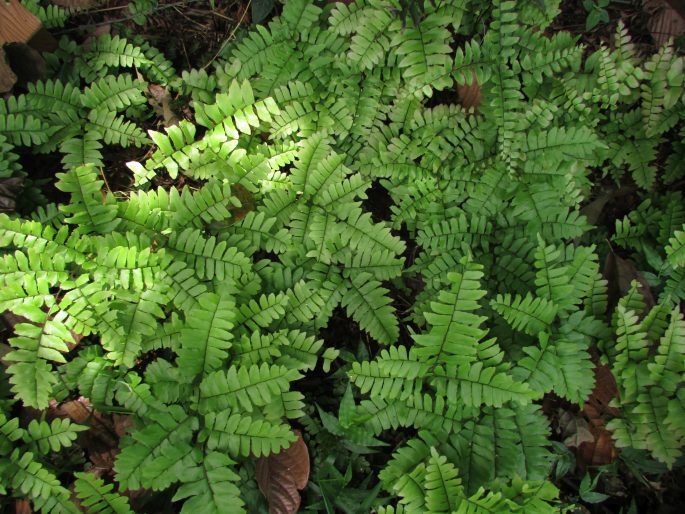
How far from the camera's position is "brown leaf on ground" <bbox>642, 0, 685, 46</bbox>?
13.5 ft

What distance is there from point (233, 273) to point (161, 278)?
0.44 m

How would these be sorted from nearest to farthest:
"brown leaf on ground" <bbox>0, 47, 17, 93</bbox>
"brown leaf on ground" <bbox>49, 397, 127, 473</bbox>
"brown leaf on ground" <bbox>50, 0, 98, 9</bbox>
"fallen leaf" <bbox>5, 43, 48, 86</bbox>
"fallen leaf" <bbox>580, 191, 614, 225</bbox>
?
1. "brown leaf on ground" <bbox>49, 397, 127, 473</bbox>
2. "brown leaf on ground" <bbox>0, 47, 17, 93</bbox>
3. "fallen leaf" <bbox>5, 43, 48, 86</bbox>
4. "brown leaf on ground" <bbox>50, 0, 98, 9</bbox>
5. "fallen leaf" <bbox>580, 191, 614, 225</bbox>

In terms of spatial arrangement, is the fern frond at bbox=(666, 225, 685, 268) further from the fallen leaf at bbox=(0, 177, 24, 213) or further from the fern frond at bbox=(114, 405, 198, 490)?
the fallen leaf at bbox=(0, 177, 24, 213)

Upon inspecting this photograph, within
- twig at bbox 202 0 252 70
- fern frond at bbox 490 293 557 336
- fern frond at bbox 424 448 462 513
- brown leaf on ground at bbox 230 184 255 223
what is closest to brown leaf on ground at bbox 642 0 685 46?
fern frond at bbox 490 293 557 336

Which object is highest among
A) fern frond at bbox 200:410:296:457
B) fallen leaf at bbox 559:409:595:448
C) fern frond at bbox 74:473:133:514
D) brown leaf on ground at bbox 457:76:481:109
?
brown leaf on ground at bbox 457:76:481:109

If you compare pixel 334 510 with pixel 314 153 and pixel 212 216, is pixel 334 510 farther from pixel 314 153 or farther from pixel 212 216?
pixel 314 153

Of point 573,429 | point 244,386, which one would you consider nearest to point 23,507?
point 244,386

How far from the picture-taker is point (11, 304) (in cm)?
294

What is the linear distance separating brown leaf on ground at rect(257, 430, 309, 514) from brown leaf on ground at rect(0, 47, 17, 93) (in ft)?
10.6

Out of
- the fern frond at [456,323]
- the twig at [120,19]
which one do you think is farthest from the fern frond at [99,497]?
the twig at [120,19]

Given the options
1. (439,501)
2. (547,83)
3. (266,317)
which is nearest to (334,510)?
(439,501)

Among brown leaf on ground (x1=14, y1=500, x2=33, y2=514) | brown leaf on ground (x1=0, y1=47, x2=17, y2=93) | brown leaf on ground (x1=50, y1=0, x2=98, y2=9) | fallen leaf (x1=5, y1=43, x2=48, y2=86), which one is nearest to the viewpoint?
brown leaf on ground (x1=14, y1=500, x2=33, y2=514)

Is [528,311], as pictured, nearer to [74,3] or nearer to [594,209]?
[594,209]

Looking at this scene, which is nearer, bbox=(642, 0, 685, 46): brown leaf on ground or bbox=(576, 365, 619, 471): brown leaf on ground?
bbox=(576, 365, 619, 471): brown leaf on ground
